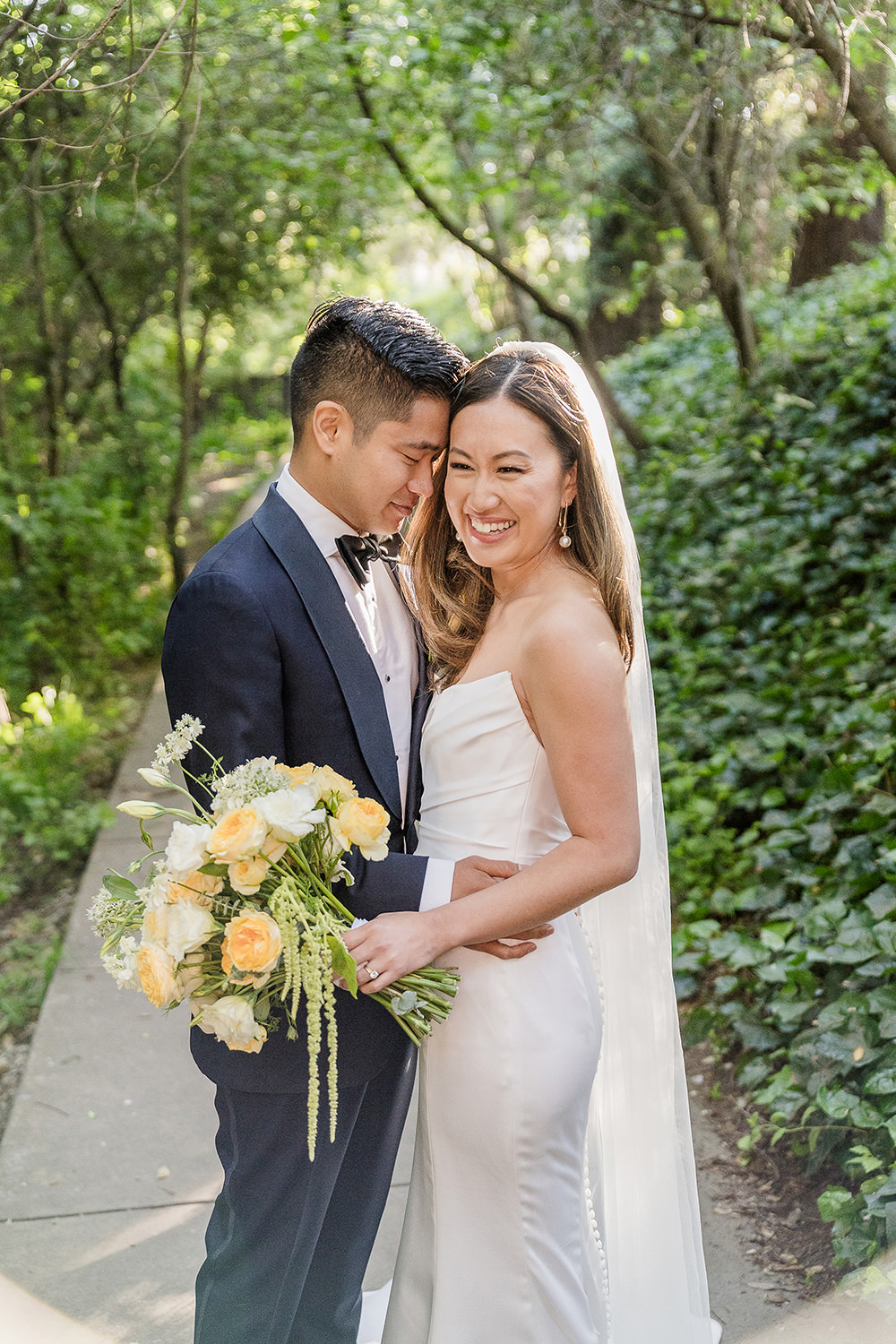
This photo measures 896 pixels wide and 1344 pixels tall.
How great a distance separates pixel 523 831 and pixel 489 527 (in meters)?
0.59

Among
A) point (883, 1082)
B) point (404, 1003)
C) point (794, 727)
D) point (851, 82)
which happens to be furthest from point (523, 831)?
point (851, 82)

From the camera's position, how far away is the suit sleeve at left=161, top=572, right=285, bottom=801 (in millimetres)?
1940

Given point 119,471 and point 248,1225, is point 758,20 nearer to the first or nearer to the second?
point 248,1225

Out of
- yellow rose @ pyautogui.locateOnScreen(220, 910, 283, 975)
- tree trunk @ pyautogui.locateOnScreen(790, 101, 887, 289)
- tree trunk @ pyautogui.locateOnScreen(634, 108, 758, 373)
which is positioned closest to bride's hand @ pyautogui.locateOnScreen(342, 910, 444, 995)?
yellow rose @ pyautogui.locateOnScreen(220, 910, 283, 975)

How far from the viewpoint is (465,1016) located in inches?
84.3

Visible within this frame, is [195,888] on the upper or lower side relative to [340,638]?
lower

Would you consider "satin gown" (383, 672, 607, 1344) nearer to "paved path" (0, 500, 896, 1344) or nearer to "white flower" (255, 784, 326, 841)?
"white flower" (255, 784, 326, 841)

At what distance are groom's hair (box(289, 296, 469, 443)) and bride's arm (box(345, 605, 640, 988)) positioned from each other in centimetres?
57

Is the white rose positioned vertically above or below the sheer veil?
above

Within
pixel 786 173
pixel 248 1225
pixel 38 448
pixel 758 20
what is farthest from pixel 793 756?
pixel 38 448

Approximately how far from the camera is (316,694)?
2066 millimetres

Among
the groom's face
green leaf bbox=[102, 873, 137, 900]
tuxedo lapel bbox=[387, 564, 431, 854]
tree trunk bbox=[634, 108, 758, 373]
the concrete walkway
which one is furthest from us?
tree trunk bbox=[634, 108, 758, 373]

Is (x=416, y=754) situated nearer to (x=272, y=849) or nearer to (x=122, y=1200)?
(x=272, y=849)

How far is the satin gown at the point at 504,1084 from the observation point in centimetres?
211
